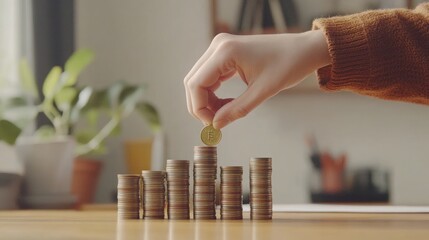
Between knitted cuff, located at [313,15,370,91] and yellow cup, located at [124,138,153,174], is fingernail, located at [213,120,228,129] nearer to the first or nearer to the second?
knitted cuff, located at [313,15,370,91]

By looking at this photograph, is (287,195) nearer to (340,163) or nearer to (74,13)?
(340,163)

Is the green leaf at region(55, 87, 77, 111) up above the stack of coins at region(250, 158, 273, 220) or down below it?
above

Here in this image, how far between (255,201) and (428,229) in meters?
0.29

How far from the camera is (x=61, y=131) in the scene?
247 centimetres

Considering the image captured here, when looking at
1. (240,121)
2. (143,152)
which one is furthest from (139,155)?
(240,121)

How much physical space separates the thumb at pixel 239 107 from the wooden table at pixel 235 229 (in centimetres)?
16

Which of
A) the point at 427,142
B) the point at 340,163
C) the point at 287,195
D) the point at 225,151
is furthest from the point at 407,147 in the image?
the point at 225,151

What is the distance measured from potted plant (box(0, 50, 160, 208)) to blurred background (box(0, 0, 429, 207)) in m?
0.17

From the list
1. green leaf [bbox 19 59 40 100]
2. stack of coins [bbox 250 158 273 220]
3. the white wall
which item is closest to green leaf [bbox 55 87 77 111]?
green leaf [bbox 19 59 40 100]

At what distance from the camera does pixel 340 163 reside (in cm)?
304

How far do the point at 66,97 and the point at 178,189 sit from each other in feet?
4.10

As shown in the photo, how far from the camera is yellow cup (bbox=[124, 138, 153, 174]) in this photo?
2.97 meters

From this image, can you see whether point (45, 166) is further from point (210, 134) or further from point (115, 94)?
point (210, 134)

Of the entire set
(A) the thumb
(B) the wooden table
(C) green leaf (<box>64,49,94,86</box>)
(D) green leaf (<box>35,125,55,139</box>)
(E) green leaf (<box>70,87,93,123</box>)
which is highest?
(C) green leaf (<box>64,49,94,86</box>)
